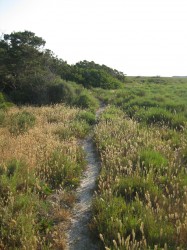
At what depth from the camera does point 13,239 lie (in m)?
4.46

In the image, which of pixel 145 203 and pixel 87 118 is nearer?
pixel 145 203

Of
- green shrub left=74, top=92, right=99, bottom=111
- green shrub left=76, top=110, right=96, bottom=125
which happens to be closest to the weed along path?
green shrub left=76, top=110, right=96, bottom=125

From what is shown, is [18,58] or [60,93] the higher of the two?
[18,58]

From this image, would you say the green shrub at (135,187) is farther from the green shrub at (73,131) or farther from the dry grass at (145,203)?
the green shrub at (73,131)

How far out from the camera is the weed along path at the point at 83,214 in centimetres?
471

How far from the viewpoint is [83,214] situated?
5566mm

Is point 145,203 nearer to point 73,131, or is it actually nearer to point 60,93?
point 73,131

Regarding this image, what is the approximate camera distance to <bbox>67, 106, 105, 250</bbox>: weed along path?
4713 millimetres

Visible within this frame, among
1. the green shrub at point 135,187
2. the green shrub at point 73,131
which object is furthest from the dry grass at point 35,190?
the green shrub at point 135,187

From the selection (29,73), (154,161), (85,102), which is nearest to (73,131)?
(154,161)

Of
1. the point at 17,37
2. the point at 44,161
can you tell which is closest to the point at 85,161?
the point at 44,161

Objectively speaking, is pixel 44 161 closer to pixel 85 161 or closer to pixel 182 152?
pixel 85 161

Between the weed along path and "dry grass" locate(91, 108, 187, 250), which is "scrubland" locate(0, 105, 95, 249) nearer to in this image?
the weed along path

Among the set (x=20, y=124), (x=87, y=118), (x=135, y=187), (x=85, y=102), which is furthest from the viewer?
(x=85, y=102)
